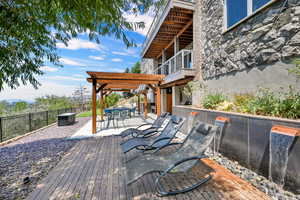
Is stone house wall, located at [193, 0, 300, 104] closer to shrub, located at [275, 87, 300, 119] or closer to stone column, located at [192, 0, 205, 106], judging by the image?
stone column, located at [192, 0, 205, 106]

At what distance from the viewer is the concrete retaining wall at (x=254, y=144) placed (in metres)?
1.95

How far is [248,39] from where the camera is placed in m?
4.20

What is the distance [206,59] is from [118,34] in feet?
15.5

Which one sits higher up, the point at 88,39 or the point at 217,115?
the point at 88,39

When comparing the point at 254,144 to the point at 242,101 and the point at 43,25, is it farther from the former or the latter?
the point at 43,25

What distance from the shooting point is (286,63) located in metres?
3.28

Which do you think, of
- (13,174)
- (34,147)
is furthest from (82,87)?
(13,174)

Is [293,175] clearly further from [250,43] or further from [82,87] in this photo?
[82,87]

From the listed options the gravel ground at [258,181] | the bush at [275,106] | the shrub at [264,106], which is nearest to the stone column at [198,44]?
the bush at [275,106]

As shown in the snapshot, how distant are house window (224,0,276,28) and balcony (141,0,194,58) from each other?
2237 mm

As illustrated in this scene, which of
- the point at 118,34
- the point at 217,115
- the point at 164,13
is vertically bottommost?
the point at 217,115

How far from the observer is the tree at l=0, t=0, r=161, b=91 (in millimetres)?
2465

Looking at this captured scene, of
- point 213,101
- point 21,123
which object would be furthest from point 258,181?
point 21,123

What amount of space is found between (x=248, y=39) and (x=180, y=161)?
14.8 feet
